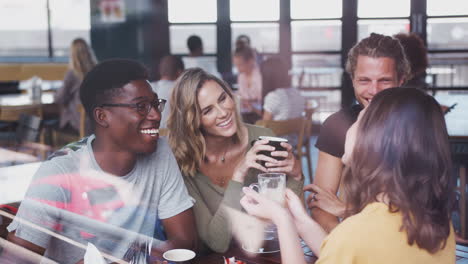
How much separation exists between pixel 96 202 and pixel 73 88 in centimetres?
364

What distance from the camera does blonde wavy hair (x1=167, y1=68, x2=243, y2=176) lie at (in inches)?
83.8

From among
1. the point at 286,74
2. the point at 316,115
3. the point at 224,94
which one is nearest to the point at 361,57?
the point at 224,94

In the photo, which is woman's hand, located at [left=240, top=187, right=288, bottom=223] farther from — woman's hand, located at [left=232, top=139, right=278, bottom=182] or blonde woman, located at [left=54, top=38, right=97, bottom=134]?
blonde woman, located at [left=54, top=38, right=97, bottom=134]

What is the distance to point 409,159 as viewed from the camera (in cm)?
120

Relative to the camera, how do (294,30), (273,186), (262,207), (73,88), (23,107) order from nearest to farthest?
(262,207), (273,186), (23,107), (73,88), (294,30)

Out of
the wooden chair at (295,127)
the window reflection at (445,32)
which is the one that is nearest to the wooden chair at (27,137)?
the wooden chair at (295,127)

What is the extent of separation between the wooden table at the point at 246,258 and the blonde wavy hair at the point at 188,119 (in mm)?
491

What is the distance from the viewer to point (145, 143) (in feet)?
5.97

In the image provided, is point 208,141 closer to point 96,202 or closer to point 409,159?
point 96,202

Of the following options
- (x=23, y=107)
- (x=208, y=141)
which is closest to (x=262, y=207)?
(x=208, y=141)

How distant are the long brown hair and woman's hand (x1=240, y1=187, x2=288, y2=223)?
0.77ft

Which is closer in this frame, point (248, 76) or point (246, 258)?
point (246, 258)

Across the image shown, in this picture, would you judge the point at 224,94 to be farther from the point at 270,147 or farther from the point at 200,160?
the point at 270,147

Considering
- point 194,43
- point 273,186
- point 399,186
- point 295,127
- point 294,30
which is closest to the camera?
point 399,186
